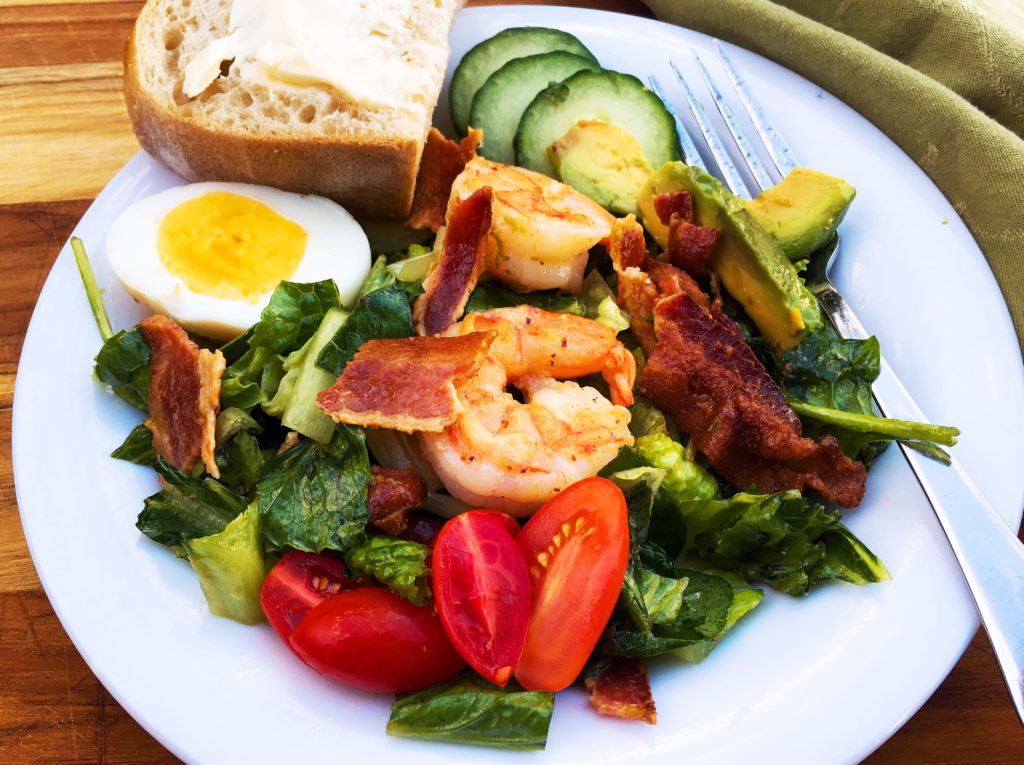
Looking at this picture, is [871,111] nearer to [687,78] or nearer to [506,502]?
[687,78]

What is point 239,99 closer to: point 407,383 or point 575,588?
point 407,383

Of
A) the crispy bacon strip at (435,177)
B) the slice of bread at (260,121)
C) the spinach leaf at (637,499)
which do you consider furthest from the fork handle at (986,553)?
the slice of bread at (260,121)

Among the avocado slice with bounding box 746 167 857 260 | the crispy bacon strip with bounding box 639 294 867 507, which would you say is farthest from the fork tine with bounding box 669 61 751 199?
the crispy bacon strip with bounding box 639 294 867 507

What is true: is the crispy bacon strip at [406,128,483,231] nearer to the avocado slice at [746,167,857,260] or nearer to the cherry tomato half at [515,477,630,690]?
the avocado slice at [746,167,857,260]

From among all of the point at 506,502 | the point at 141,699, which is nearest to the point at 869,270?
the point at 506,502

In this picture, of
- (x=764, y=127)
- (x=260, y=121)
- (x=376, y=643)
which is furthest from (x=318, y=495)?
(x=764, y=127)

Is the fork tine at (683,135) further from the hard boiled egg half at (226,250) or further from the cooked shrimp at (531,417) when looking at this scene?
the hard boiled egg half at (226,250)
